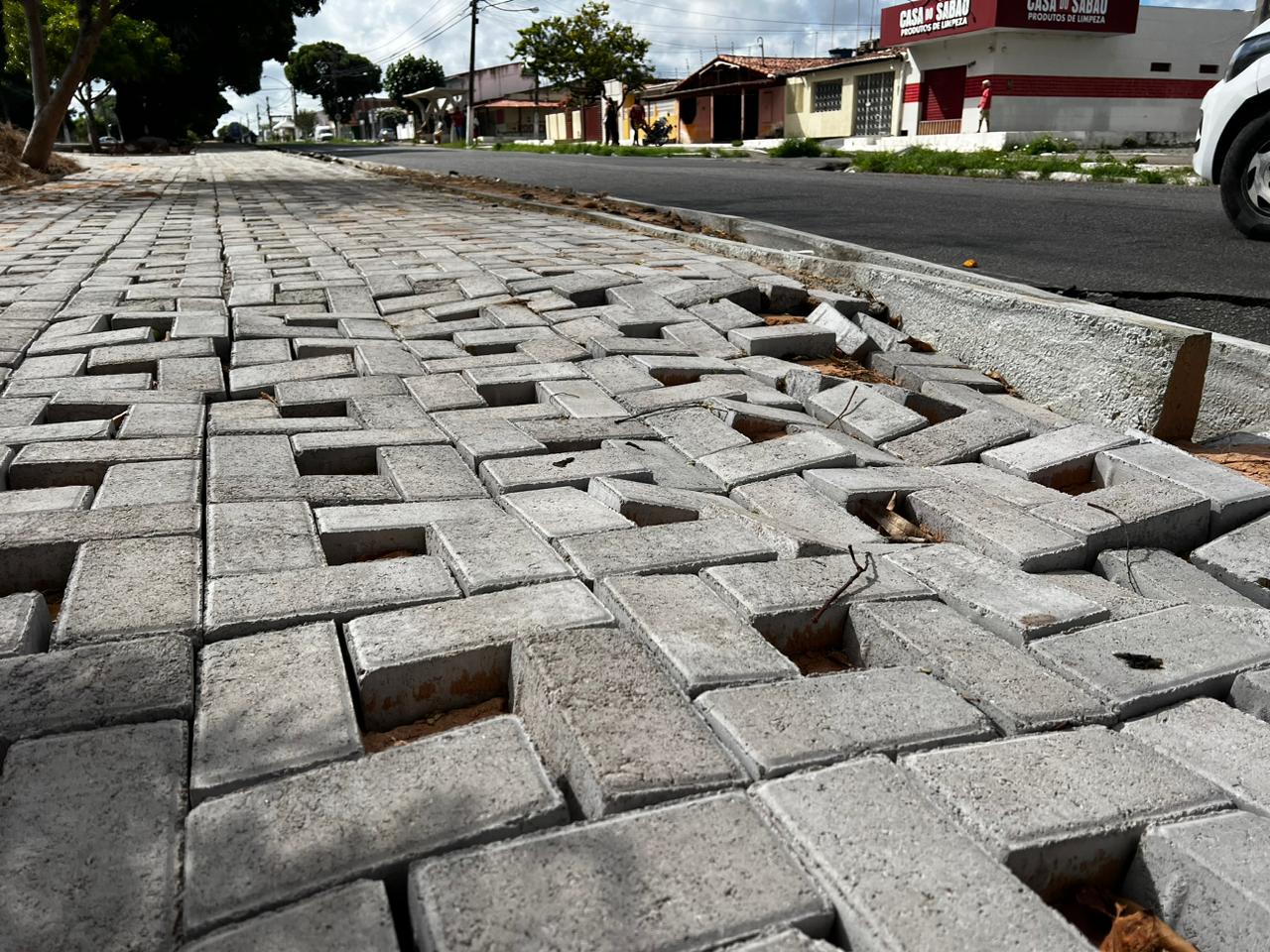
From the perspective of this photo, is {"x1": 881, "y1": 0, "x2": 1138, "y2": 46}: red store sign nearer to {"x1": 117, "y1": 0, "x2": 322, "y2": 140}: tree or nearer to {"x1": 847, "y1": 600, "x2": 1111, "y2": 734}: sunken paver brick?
{"x1": 117, "y1": 0, "x2": 322, "y2": 140}: tree

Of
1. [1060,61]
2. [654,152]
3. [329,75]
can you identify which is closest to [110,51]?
[654,152]

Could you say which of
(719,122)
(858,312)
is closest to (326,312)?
(858,312)

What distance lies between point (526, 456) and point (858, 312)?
213 cm

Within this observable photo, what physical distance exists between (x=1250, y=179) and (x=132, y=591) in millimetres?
6602

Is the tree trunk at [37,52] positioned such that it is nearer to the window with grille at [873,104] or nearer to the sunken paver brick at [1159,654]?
the sunken paver brick at [1159,654]

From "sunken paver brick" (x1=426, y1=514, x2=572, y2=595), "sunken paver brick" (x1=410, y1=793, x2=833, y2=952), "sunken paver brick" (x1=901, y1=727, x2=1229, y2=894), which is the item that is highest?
"sunken paver brick" (x1=426, y1=514, x2=572, y2=595)

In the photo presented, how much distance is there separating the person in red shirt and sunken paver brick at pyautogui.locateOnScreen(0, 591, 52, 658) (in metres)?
28.4

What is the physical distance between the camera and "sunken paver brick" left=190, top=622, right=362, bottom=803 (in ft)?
4.47

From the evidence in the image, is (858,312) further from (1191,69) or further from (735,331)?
(1191,69)

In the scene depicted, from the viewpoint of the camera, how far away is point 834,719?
1501mm

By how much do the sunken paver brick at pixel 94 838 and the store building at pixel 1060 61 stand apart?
31.2 meters

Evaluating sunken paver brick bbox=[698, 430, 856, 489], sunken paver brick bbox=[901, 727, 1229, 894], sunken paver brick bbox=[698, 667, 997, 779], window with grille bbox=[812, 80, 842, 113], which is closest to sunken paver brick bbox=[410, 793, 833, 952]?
sunken paver brick bbox=[698, 667, 997, 779]

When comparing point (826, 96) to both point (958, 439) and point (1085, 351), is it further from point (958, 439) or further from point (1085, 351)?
point (958, 439)

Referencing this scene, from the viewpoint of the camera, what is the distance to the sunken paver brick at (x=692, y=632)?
5.29 ft
